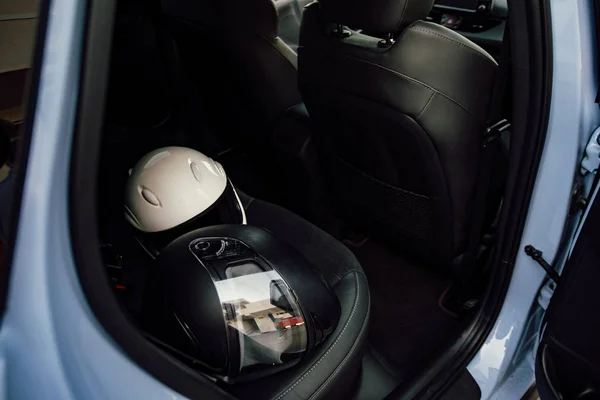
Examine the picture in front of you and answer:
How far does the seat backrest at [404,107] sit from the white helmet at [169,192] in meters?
0.36

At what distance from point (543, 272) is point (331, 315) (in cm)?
50

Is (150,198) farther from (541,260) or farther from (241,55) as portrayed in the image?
(541,260)

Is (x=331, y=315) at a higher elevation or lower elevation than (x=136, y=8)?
lower

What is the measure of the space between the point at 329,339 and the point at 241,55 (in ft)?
3.23

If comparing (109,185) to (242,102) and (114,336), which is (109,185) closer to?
(242,102)

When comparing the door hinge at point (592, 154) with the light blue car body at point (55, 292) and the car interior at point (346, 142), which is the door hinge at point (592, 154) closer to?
the car interior at point (346, 142)

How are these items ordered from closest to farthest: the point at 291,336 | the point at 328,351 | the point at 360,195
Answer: the point at 291,336
the point at 328,351
the point at 360,195

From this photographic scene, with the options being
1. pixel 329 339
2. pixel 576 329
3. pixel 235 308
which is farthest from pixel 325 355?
pixel 576 329

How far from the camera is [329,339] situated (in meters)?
0.96

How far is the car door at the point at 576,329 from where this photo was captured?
0.85 metres

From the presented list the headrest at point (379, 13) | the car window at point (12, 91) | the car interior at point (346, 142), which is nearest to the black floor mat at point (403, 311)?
the car interior at point (346, 142)

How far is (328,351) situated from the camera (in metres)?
0.94

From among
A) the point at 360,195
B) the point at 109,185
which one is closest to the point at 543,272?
the point at 360,195

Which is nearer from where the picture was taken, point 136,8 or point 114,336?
point 114,336
